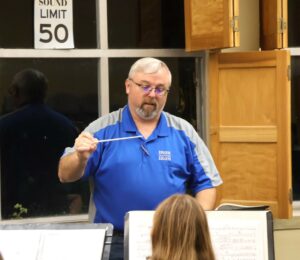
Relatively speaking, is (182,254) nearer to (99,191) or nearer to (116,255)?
(116,255)

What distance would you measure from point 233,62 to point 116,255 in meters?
1.96

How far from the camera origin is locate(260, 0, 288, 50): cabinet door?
444 centimetres

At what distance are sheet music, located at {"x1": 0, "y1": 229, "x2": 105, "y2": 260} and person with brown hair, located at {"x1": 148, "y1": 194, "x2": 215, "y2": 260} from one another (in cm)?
49

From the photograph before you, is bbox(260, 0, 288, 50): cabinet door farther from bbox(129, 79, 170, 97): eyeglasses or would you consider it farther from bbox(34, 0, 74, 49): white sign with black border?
bbox(129, 79, 170, 97): eyeglasses

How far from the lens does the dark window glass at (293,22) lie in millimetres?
4797

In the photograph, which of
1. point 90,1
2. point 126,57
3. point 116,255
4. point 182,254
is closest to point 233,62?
point 126,57

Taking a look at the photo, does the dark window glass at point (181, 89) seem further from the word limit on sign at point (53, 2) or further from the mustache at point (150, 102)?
the mustache at point (150, 102)

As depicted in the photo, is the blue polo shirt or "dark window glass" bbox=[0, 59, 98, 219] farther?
"dark window glass" bbox=[0, 59, 98, 219]

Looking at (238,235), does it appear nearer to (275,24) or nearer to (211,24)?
(211,24)

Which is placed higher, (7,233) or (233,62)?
(233,62)

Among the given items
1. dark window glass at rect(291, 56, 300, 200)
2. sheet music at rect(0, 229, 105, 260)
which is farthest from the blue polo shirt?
dark window glass at rect(291, 56, 300, 200)


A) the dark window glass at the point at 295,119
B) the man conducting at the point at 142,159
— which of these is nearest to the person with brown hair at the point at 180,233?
the man conducting at the point at 142,159

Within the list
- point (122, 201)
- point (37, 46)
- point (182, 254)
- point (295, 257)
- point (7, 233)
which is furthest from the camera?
point (295, 257)

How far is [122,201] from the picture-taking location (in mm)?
3172
